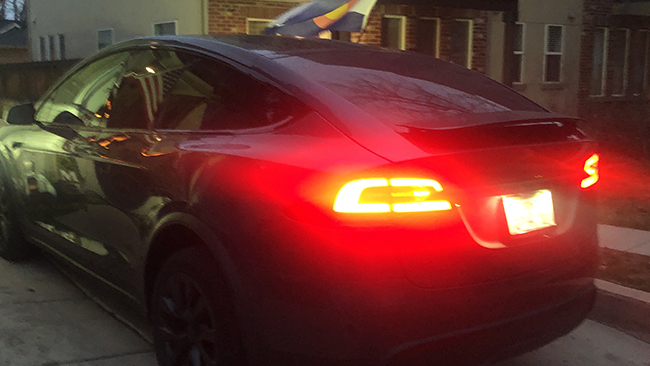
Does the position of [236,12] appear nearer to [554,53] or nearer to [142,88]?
[554,53]

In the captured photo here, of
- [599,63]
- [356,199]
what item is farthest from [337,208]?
[599,63]

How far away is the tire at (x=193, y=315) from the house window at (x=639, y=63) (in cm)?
1836

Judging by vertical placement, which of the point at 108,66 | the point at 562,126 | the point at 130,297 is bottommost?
the point at 130,297

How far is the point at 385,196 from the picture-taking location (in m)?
2.27

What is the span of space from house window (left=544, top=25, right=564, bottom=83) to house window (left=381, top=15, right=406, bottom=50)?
14.9 ft

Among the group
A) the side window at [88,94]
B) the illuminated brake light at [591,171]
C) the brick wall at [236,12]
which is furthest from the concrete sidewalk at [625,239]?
the brick wall at [236,12]

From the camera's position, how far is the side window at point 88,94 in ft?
12.5

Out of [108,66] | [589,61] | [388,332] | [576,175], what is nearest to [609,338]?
[576,175]

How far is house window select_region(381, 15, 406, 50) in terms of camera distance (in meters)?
14.2

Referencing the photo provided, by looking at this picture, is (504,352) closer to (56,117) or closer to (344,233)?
(344,233)

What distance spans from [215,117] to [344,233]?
105 cm

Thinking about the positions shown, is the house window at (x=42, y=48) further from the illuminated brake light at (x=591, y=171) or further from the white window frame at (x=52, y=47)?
the illuminated brake light at (x=591, y=171)

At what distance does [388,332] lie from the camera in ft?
7.44

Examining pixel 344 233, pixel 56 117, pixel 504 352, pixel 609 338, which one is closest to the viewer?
pixel 344 233
